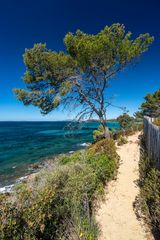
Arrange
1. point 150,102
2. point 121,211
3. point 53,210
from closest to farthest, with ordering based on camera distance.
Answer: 1. point 53,210
2. point 121,211
3. point 150,102

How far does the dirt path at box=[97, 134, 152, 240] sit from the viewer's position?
4457 mm

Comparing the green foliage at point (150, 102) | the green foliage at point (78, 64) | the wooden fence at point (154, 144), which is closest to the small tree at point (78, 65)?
the green foliage at point (78, 64)

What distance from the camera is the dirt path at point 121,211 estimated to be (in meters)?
4.46

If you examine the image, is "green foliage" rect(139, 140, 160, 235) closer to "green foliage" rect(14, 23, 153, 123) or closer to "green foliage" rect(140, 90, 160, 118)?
"green foliage" rect(14, 23, 153, 123)

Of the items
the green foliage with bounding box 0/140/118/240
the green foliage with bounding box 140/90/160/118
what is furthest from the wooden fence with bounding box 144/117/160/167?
the green foliage with bounding box 140/90/160/118

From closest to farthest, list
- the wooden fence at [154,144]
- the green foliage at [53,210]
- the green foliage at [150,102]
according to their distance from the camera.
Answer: the green foliage at [53,210] < the wooden fence at [154,144] < the green foliage at [150,102]

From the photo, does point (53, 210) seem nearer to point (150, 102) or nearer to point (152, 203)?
point (152, 203)

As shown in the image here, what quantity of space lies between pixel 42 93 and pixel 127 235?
36.0 feet

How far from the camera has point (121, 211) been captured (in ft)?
17.5

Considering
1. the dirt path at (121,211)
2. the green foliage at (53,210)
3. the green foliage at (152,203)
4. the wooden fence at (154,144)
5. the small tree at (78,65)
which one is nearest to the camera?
the green foliage at (53,210)

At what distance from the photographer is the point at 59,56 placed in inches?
514

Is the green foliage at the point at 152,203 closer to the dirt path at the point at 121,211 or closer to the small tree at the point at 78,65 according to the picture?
the dirt path at the point at 121,211

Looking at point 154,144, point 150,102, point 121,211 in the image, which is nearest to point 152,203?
point 121,211

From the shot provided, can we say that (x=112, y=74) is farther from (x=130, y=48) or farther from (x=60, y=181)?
(x=60, y=181)
